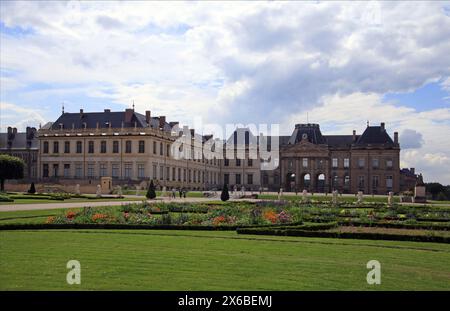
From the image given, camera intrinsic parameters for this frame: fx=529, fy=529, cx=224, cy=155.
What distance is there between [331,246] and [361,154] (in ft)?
244

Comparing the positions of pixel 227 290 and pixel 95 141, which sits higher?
pixel 95 141

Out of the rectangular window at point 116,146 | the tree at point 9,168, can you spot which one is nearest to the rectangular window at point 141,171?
the rectangular window at point 116,146

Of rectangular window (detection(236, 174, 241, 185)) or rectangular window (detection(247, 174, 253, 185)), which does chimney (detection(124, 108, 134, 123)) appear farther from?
rectangular window (detection(236, 174, 241, 185))

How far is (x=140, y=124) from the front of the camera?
2857 inches

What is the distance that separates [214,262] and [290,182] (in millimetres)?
80648

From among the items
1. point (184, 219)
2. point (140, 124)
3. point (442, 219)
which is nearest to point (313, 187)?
point (140, 124)

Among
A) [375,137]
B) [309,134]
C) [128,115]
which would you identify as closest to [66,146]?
[128,115]

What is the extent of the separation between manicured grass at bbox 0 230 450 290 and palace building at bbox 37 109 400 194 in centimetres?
5386

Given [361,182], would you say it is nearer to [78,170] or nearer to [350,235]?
[78,170]

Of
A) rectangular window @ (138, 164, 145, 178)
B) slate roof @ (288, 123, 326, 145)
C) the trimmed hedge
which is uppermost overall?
slate roof @ (288, 123, 326, 145)

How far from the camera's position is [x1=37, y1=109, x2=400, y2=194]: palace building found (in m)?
72.0

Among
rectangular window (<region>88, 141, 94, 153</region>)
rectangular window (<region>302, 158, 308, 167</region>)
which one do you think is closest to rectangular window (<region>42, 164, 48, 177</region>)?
rectangular window (<region>88, 141, 94, 153</region>)
